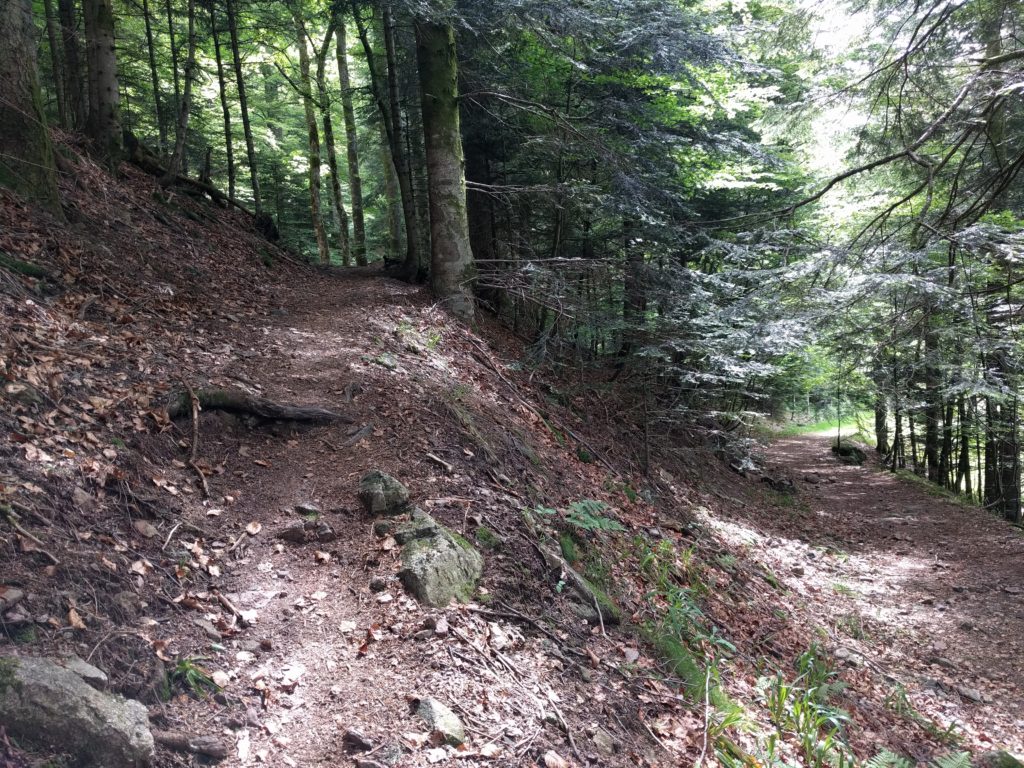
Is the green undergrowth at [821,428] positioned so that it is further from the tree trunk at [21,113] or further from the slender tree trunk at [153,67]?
the tree trunk at [21,113]

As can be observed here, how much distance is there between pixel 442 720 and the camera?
303 centimetres

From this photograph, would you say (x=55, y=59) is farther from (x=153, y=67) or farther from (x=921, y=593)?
(x=921, y=593)

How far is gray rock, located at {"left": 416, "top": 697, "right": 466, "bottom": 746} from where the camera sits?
9.77 ft

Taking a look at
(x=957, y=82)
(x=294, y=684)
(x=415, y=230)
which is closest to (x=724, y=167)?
(x=957, y=82)

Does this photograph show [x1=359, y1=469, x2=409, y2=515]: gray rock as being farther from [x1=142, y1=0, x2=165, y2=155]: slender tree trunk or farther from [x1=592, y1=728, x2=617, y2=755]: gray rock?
[x1=142, y1=0, x2=165, y2=155]: slender tree trunk

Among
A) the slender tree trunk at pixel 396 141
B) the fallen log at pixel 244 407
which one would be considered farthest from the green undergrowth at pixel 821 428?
the fallen log at pixel 244 407

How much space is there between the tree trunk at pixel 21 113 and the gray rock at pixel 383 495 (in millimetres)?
5079

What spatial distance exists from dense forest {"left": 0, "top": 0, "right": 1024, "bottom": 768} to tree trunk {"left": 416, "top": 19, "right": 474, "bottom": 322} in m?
0.04

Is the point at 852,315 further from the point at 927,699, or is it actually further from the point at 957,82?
the point at 927,699

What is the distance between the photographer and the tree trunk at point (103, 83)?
8.67 meters

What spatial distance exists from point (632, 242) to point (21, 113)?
8.70 metres

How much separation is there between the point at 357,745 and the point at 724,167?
34.5ft

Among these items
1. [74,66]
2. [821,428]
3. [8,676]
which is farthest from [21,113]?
[821,428]

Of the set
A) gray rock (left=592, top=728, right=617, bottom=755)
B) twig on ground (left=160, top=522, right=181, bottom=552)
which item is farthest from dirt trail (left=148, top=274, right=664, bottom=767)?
twig on ground (left=160, top=522, right=181, bottom=552)
